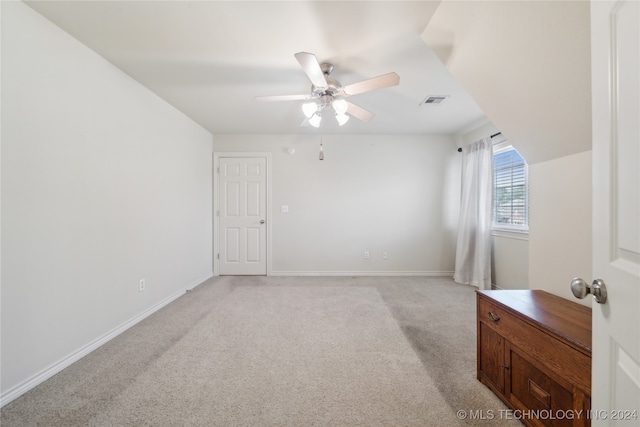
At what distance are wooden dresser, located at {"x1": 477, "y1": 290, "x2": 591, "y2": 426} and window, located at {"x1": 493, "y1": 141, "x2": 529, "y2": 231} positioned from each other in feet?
5.98

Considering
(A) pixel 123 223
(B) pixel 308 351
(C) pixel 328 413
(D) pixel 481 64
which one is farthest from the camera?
(A) pixel 123 223

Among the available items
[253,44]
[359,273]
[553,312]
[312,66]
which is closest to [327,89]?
[312,66]

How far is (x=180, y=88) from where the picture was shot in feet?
8.28

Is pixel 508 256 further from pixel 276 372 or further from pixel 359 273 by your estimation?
pixel 276 372

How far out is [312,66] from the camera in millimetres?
1614

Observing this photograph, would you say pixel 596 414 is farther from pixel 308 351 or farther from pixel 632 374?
pixel 308 351

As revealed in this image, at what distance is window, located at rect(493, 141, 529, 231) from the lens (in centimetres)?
290

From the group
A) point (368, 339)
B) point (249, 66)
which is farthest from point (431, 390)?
point (249, 66)

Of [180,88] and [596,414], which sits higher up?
[180,88]

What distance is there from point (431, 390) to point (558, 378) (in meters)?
0.67

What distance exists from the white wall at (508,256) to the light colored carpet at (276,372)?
2.74 ft

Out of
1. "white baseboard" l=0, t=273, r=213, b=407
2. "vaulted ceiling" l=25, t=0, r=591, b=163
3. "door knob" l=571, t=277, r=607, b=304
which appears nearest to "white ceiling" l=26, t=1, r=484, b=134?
"vaulted ceiling" l=25, t=0, r=591, b=163

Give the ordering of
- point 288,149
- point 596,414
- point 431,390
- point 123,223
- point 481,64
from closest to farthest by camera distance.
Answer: point 596,414, point 431,390, point 481,64, point 123,223, point 288,149

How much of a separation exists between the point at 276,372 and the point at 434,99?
121 inches
